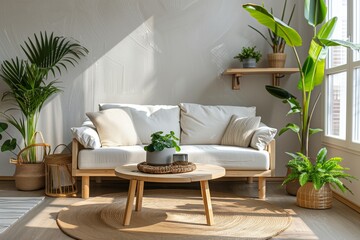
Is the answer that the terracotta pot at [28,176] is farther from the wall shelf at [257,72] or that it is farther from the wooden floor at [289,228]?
the wall shelf at [257,72]

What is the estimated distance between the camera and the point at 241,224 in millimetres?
2887

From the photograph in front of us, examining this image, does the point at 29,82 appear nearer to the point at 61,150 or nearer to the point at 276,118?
the point at 61,150

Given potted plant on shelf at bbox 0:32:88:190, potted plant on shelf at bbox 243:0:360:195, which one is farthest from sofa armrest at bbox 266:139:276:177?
potted plant on shelf at bbox 0:32:88:190

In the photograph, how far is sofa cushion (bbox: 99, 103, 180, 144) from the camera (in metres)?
4.21

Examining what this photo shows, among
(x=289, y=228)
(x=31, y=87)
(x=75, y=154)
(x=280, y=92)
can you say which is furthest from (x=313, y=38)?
(x=31, y=87)

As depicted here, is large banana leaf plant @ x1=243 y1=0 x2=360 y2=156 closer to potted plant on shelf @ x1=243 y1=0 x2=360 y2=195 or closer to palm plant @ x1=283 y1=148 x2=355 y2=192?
potted plant on shelf @ x1=243 y1=0 x2=360 y2=195

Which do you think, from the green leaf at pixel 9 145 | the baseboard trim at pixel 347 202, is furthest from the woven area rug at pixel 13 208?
the baseboard trim at pixel 347 202

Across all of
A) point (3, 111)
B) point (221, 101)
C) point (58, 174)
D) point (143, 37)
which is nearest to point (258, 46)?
point (221, 101)

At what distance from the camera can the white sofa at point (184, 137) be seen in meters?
3.65

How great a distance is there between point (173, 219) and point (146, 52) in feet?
7.21

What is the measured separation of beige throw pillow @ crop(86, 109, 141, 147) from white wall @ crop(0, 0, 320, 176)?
23.8 inches

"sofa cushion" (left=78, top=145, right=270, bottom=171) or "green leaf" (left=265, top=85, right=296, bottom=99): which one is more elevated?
"green leaf" (left=265, top=85, right=296, bottom=99)

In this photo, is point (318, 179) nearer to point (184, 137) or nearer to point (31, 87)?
point (184, 137)

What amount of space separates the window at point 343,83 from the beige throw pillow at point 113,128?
75.6 inches
